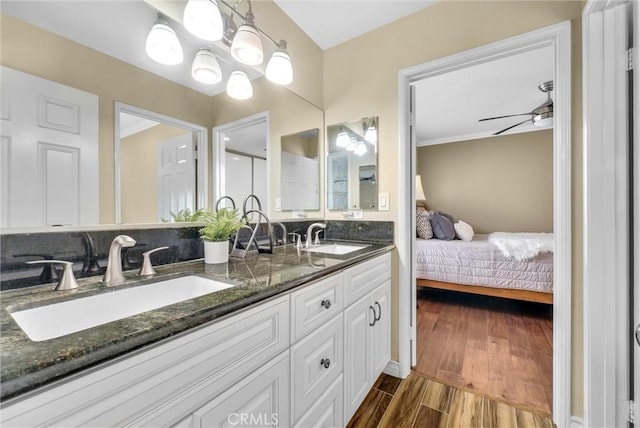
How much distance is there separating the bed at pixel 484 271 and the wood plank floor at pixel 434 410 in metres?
1.54

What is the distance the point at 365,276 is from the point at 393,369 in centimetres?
81

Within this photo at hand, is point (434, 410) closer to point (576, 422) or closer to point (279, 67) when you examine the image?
point (576, 422)

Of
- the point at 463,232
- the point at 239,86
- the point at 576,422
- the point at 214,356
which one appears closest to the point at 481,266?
the point at 463,232

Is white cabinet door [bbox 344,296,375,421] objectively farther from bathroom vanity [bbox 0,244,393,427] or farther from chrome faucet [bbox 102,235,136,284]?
chrome faucet [bbox 102,235,136,284]

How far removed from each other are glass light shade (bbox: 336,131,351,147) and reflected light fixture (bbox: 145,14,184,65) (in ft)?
3.90

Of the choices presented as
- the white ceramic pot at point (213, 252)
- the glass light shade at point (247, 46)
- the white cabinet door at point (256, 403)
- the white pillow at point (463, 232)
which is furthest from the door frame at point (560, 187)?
the white pillow at point (463, 232)

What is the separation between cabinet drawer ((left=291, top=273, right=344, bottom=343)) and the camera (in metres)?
0.92

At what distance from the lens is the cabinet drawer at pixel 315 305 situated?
919 millimetres

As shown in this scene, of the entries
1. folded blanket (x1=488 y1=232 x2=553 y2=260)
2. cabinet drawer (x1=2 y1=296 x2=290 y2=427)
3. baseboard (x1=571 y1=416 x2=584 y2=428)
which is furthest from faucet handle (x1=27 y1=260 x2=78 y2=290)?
folded blanket (x1=488 y1=232 x2=553 y2=260)

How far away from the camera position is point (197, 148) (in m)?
1.30

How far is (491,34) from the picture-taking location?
1487mm

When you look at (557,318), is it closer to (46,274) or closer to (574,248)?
(574,248)

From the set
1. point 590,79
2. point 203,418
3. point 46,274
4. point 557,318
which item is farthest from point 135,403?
point 590,79

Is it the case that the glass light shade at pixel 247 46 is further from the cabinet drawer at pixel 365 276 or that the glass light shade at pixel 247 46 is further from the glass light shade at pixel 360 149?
the cabinet drawer at pixel 365 276
